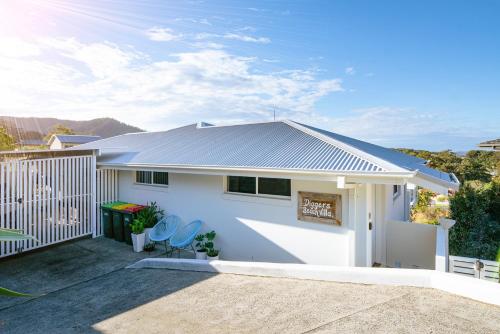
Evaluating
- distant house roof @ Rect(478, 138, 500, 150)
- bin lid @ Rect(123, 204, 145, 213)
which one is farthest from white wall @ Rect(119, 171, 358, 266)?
distant house roof @ Rect(478, 138, 500, 150)

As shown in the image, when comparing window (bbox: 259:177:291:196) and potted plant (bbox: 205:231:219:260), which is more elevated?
window (bbox: 259:177:291:196)

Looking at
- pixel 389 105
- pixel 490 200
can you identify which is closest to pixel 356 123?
pixel 389 105

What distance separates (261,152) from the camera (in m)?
8.20

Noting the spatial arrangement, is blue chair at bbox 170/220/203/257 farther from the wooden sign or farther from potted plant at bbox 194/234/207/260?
the wooden sign

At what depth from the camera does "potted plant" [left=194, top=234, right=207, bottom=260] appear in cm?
802

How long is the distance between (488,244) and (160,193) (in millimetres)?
11322

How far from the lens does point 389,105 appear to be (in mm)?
20875

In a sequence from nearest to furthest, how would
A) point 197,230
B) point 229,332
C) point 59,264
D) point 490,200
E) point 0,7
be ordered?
point 0,7, point 229,332, point 59,264, point 197,230, point 490,200

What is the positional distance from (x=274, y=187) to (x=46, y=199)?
23.2ft

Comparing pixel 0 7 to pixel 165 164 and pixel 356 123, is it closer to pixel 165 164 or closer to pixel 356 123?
pixel 165 164

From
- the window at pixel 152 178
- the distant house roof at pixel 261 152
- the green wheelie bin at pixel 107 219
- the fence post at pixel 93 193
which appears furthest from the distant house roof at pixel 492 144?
the fence post at pixel 93 193

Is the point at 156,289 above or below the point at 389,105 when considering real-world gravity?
below

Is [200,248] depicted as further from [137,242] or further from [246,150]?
[246,150]

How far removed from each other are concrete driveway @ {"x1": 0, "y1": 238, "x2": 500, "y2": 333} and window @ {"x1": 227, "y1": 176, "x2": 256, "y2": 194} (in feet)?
8.25
